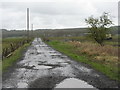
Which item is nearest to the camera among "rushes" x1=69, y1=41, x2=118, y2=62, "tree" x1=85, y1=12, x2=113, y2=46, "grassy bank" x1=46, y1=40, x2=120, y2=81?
"grassy bank" x1=46, y1=40, x2=120, y2=81

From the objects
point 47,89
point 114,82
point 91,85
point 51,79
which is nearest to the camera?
point 47,89

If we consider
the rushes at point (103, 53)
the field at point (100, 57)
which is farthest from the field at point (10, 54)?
the rushes at point (103, 53)

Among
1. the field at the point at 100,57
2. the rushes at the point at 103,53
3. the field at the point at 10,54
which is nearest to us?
the field at the point at 100,57

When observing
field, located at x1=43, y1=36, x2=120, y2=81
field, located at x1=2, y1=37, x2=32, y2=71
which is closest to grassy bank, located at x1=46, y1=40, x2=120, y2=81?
field, located at x1=43, y1=36, x2=120, y2=81

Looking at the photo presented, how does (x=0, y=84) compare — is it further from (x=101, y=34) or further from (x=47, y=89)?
(x=101, y=34)

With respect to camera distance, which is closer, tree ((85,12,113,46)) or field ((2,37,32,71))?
field ((2,37,32,71))

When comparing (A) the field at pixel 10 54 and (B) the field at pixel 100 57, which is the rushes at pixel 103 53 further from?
(A) the field at pixel 10 54

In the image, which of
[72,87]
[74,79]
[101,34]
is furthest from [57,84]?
Result: [101,34]

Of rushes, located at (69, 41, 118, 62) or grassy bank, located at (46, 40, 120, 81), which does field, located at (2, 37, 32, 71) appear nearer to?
grassy bank, located at (46, 40, 120, 81)

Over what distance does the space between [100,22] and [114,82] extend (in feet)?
93.2

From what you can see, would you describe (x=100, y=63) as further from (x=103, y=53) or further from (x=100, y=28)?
(x=100, y=28)

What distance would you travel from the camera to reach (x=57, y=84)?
978 cm

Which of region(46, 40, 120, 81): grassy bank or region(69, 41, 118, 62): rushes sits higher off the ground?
region(69, 41, 118, 62): rushes

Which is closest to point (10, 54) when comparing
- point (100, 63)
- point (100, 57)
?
point (100, 57)
